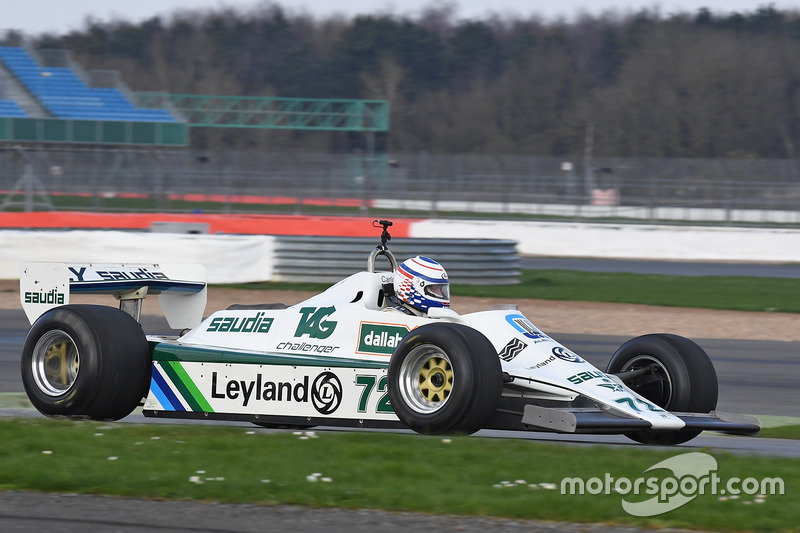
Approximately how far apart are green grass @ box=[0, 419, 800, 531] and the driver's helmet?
3.40ft

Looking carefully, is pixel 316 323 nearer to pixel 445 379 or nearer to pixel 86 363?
pixel 445 379

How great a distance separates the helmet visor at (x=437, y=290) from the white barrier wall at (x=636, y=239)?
2111cm

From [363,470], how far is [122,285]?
3464mm

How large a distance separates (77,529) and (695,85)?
64369 mm

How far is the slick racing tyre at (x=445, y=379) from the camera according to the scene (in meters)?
7.20

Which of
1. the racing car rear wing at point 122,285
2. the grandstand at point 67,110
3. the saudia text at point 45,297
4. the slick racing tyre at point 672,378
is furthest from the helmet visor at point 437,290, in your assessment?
the grandstand at point 67,110

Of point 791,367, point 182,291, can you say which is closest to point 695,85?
point 791,367

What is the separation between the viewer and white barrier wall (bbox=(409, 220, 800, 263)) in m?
29.5

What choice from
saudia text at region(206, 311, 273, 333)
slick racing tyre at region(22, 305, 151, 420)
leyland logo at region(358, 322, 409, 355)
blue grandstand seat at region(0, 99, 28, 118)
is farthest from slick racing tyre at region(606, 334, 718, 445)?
blue grandstand seat at region(0, 99, 28, 118)

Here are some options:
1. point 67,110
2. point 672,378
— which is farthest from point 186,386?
point 67,110

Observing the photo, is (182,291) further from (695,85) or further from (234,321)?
(695,85)

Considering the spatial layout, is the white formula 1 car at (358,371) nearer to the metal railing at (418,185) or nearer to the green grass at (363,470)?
the green grass at (363,470)

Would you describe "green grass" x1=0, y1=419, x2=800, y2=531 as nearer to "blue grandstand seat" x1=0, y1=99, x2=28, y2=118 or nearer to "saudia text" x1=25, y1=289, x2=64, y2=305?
"saudia text" x1=25, y1=289, x2=64, y2=305

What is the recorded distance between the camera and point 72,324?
8281 millimetres
